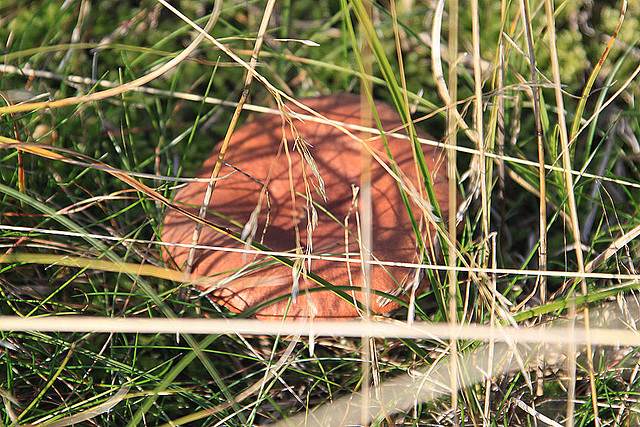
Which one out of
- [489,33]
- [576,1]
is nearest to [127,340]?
[489,33]

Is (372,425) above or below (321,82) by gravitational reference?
below

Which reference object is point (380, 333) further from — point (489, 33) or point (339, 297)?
point (489, 33)

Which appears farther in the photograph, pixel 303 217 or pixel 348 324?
pixel 303 217
